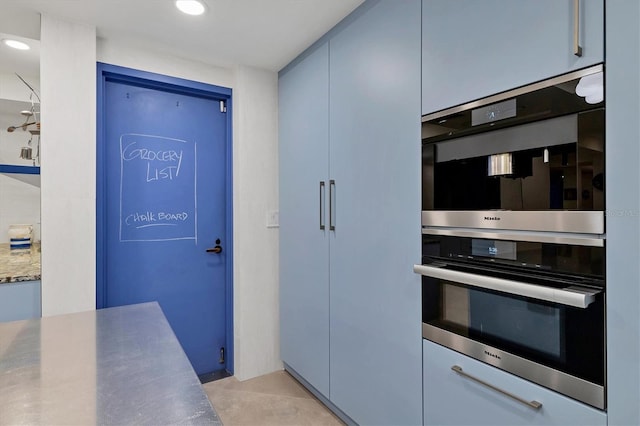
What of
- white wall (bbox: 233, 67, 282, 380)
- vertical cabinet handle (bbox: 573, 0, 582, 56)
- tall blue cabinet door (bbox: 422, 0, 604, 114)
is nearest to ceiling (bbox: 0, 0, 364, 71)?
white wall (bbox: 233, 67, 282, 380)

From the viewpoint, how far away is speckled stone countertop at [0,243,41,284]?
5.95 ft

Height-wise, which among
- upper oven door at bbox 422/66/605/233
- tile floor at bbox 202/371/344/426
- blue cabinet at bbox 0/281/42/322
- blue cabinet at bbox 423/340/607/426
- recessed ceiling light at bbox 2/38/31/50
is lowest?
tile floor at bbox 202/371/344/426

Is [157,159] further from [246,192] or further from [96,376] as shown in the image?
[96,376]

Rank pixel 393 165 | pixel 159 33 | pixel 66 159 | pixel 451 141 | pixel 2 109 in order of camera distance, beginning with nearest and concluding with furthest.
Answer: pixel 451 141, pixel 393 165, pixel 66 159, pixel 159 33, pixel 2 109

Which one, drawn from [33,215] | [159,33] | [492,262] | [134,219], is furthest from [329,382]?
[33,215]

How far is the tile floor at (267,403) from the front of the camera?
199 centimetres

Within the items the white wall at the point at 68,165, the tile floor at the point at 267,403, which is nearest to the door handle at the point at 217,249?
the white wall at the point at 68,165

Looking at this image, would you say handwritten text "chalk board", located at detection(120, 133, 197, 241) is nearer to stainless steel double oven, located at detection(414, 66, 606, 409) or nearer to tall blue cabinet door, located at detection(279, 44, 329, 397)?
tall blue cabinet door, located at detection(279, 44, 329, 397)

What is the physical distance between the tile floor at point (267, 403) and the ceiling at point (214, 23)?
7.18 feet

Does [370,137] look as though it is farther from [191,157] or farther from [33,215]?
[33,215]

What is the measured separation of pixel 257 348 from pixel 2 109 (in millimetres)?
2884

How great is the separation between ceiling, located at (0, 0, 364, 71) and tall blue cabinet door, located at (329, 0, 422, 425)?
23 cm

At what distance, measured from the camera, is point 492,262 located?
120 centimetres

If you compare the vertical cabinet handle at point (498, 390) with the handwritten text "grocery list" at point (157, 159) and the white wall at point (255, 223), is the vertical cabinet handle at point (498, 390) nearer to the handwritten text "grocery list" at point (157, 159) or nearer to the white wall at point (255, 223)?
the white wall at point (255, 223)
